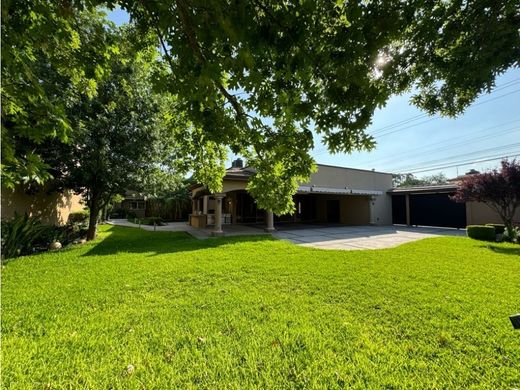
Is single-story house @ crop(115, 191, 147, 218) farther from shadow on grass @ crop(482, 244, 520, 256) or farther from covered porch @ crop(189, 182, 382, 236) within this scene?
shadow on grass @ crop(482, 244, 520, 256)

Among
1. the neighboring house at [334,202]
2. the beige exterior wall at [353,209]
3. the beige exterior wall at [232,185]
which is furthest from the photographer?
the beige exterior wall at [353,209]

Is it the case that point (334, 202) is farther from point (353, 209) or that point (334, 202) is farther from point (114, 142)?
point (114, 142)

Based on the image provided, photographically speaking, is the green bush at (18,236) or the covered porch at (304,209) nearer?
the green bush at (18,236)

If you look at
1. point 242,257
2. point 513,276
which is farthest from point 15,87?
point 513,276

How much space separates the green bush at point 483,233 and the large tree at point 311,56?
12.0 meters

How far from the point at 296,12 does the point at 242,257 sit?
656 cm

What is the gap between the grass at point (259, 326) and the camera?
2.47 metres

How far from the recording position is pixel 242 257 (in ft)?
25.5

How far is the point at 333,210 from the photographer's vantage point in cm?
2325

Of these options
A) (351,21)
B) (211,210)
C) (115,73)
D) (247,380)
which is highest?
(115,73)

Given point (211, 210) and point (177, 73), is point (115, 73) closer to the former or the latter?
point (177, 73)

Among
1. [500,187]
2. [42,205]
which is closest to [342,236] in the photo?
[500,187]

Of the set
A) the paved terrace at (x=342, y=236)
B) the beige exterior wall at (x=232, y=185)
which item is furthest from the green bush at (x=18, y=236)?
the beige exterior wall at (x=232, y=185)

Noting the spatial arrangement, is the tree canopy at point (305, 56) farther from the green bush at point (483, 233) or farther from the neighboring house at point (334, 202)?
the neighboring house at point (334, 202)
